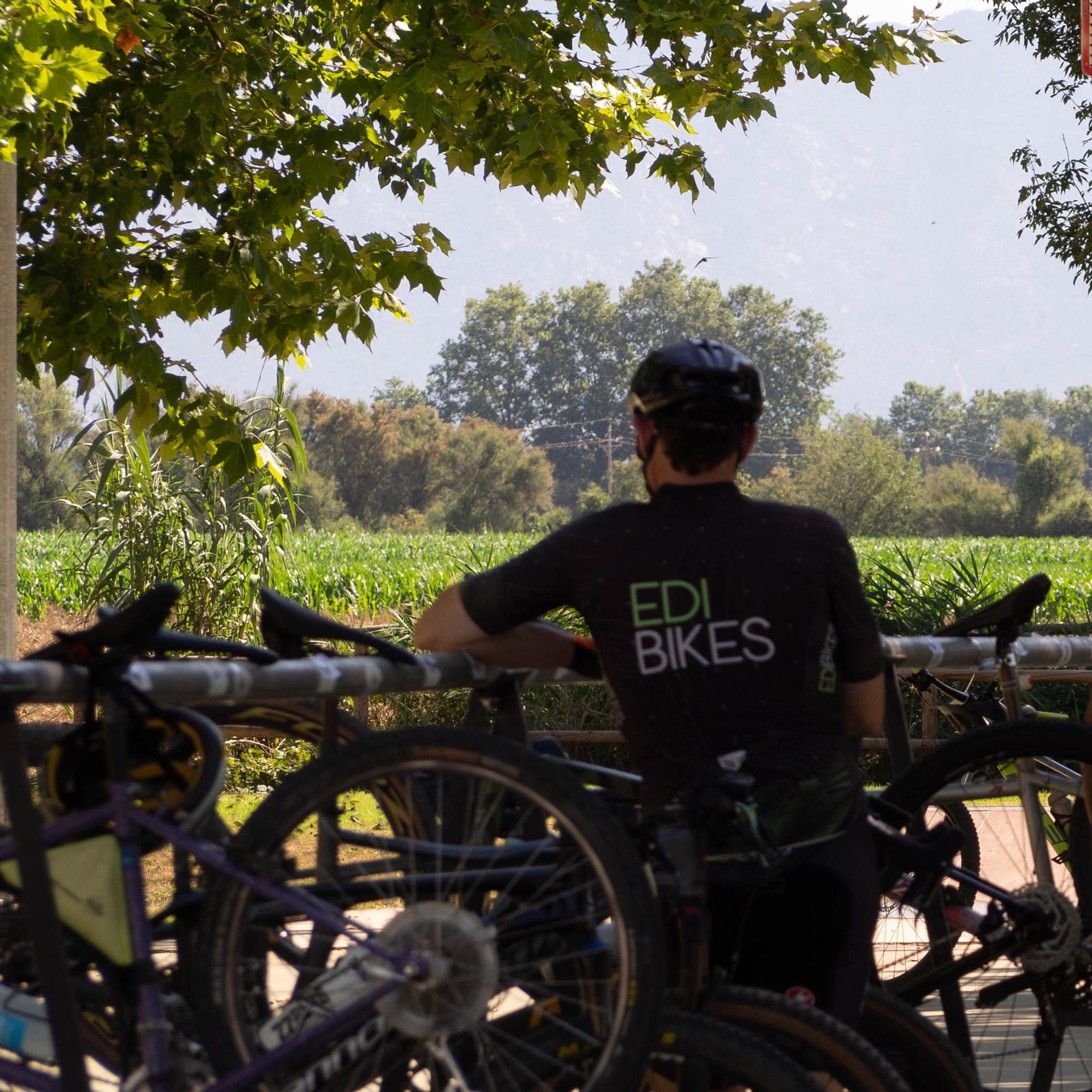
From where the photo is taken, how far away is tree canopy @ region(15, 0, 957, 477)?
680 cm

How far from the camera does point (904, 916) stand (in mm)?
2840

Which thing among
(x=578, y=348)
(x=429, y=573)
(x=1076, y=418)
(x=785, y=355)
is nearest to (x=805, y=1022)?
(x=429, y=573)

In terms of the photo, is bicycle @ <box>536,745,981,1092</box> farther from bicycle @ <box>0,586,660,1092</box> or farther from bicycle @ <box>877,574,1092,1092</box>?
bicycle @ <box>877,574,1092,1092</box>

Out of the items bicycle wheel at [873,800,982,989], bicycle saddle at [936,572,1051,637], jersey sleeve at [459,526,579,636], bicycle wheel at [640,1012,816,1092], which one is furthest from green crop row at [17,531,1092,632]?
bicycle wheel at [640,1012,816,1092]

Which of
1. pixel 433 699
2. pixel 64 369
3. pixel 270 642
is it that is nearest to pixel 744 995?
pixel 270 642

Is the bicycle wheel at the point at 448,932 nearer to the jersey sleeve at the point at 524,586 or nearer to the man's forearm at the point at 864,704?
the jersey sleeve at the point at 524,586

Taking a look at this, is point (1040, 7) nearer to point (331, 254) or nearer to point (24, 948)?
point (331, 254)

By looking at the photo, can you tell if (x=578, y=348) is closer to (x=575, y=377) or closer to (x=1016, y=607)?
(x=575, y=377)

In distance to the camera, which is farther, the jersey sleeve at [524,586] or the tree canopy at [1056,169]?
the tree canopy at [1056,169]

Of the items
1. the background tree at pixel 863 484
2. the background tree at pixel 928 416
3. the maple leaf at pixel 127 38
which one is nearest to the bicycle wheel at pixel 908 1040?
the maple leaf at pixel 127 38

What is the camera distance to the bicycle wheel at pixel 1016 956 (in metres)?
2.58

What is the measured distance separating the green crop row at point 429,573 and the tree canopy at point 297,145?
373 cm

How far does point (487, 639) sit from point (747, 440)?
52cm

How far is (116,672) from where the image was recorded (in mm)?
1759
